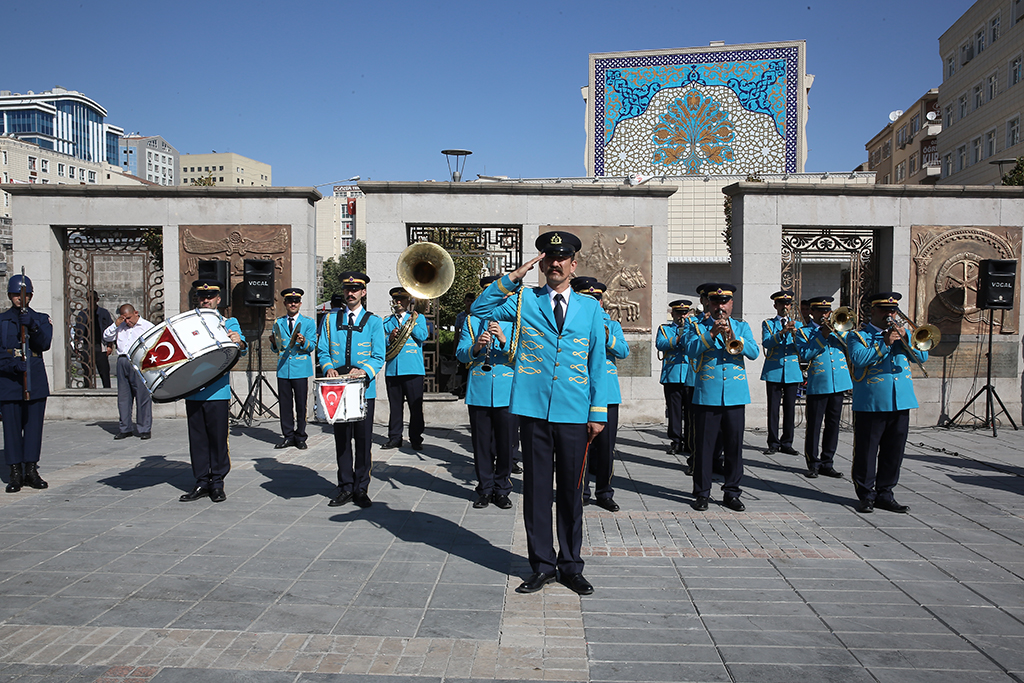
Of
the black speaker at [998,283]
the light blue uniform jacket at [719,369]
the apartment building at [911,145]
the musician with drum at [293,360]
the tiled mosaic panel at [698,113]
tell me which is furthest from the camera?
the apartment building at [911,145]

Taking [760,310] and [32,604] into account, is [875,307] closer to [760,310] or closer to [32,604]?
[760,310]

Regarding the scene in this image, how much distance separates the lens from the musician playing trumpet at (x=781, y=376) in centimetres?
846

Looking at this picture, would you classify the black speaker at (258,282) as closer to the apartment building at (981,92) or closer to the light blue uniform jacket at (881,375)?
the light blue uniform jacket at (881,375)

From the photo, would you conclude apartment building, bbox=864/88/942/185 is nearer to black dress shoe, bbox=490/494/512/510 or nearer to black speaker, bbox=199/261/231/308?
black speaker, bbox=199/261/231/308

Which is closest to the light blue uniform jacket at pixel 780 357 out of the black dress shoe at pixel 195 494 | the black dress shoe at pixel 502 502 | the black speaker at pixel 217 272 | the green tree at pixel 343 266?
the black dress shoe at pixel 502 502

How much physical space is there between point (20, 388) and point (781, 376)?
7.68 m

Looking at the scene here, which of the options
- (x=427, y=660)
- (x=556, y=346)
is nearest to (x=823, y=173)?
(x=556, y=346)

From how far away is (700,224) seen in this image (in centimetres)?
2508

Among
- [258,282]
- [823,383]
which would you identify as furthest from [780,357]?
[258,282]

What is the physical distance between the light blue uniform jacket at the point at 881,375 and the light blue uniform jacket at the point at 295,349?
19.6 ft

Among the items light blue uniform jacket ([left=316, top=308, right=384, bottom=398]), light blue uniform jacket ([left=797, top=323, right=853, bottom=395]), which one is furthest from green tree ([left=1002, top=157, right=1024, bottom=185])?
light blue uniform jacket ([left=316, top=308, right=384, bottom=398])

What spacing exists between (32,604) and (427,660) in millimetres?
2249

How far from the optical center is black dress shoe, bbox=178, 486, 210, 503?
617 cm

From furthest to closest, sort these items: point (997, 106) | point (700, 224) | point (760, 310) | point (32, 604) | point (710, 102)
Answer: point (997, 106)
point (700, 224)
point (710, 102)
point (760, 310)
point (32, 604)
